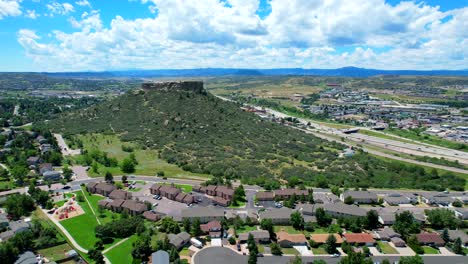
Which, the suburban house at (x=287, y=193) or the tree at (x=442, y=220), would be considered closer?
the tree at (x=442, y=220)

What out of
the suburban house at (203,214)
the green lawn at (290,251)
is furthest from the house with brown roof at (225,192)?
the green lawn at (290,251)

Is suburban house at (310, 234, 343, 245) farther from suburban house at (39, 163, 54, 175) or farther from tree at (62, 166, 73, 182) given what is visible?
suburban house at (39, 163, 54, 175)

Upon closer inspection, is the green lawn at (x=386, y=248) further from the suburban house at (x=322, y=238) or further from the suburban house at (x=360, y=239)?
the suburban house at (x=322, y=238)

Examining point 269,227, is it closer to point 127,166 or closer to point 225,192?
point 225,192

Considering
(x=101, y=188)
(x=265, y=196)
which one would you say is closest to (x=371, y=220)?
(x=265, y=196)

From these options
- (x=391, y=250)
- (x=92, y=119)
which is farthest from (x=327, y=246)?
(x=92, y=119)
